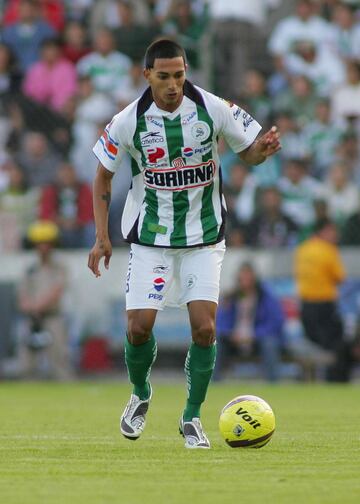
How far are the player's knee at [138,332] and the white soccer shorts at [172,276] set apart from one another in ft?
0.32

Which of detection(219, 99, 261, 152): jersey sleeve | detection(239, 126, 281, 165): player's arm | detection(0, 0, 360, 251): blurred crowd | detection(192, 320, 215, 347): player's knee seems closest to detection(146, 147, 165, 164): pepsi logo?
detection(219, 99, 261, 152): jersey sleeve

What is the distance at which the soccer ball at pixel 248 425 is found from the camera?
7.44 m

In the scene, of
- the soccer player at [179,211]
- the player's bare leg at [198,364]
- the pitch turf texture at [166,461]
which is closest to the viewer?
the pitch turf texture at [166,461]

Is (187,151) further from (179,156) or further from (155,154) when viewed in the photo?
(155,154)

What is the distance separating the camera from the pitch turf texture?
541 centimetres

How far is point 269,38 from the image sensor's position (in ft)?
62.5

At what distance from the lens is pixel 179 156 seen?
25.2ft

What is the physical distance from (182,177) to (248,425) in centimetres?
151

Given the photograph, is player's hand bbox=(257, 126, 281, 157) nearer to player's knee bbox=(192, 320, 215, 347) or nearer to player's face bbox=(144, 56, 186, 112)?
player's face bbox=(144, 56, 186, 112)

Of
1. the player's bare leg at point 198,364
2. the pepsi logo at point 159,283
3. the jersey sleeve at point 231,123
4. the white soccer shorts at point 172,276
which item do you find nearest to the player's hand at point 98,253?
the white soccer shorts at point 172,276

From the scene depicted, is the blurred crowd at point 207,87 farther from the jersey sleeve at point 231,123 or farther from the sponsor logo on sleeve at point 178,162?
the sponsor logo on sleeve at point 178,162

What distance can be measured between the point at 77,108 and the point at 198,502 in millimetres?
14176

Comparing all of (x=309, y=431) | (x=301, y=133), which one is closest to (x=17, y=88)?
(x=301, y=133)

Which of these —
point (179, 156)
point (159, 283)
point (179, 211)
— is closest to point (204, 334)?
point (159, 283)
